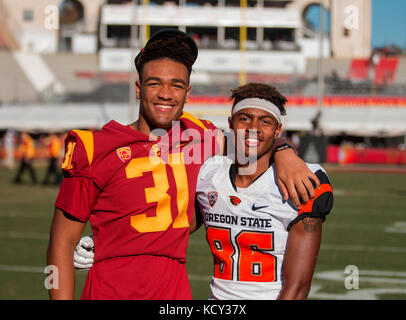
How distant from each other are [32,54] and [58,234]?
1528 inches

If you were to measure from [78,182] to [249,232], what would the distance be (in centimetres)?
72

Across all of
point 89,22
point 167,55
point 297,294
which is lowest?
point 297,294

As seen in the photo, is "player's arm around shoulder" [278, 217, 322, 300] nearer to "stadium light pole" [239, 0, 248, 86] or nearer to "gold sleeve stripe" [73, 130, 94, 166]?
"gold sleeve stripe" [73, 130, 94, 166]

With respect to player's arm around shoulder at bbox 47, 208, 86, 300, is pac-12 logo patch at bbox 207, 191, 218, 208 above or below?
above

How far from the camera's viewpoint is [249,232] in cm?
242

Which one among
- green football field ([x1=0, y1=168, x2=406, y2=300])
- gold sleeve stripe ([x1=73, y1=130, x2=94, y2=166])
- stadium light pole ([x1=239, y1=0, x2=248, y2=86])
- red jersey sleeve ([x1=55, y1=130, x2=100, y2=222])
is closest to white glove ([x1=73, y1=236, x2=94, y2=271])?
red jersey sleeve ([x1=55, y1=130, x2=100, y2=222])

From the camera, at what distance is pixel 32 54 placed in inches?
1528

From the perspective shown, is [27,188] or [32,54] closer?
[27,188]

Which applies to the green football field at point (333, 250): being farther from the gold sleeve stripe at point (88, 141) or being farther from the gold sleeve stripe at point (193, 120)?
the gold sleeve stripe at point (88, 141)

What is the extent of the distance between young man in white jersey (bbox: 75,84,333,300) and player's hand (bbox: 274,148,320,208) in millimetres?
44

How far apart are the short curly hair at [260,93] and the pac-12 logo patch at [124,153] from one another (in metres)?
0.54

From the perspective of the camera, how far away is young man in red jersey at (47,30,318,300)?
7.14 ft
